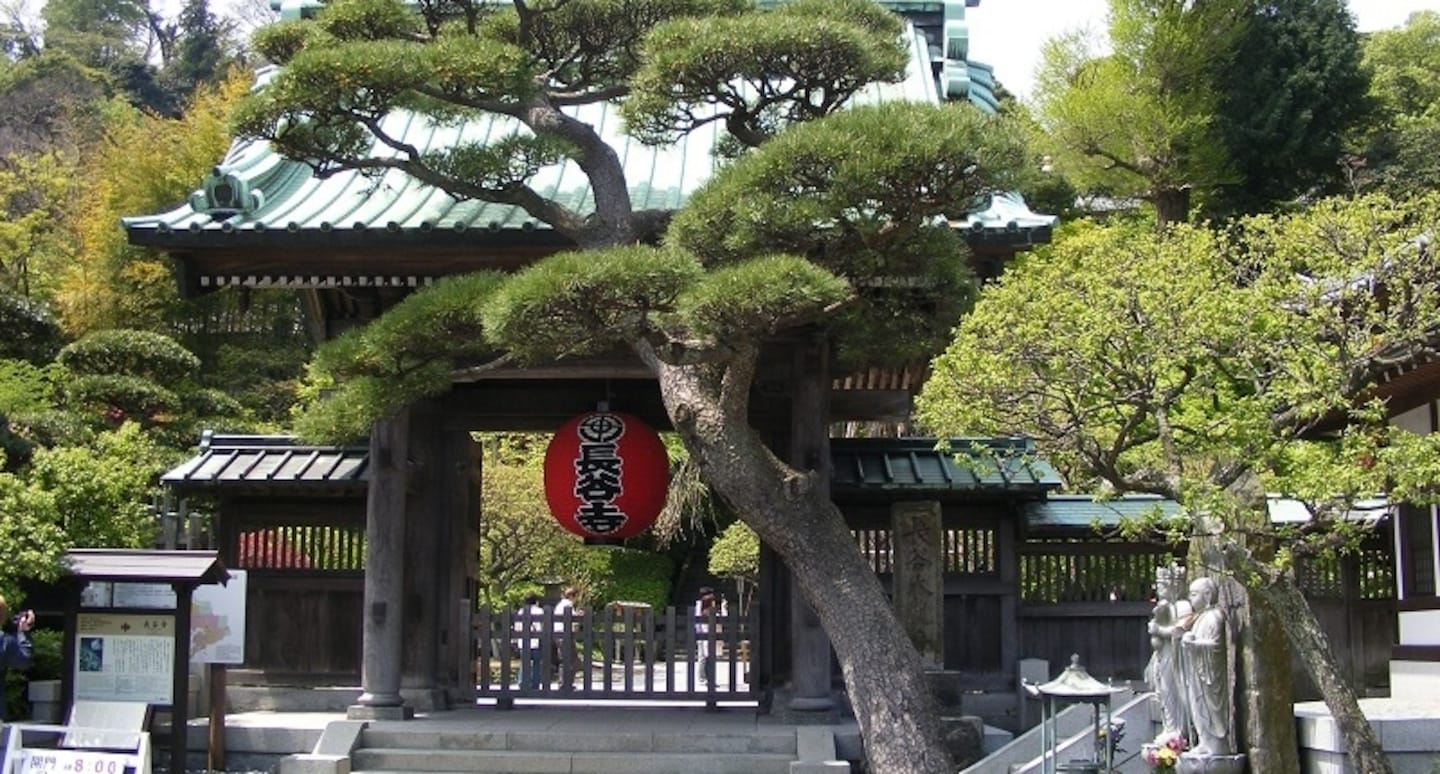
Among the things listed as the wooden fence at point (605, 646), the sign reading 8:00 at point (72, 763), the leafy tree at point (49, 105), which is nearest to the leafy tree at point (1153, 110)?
the wooden fence at point (605, 646)

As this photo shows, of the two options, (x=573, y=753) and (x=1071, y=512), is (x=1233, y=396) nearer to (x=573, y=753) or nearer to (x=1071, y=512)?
(x=1071, y=512)

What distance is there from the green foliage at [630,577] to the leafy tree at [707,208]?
20745 mm

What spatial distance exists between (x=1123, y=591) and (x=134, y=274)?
2547 centimetres

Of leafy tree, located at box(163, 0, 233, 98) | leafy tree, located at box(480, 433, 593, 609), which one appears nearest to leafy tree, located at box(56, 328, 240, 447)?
leafy tree, located at box(480, 433, 593, 609)

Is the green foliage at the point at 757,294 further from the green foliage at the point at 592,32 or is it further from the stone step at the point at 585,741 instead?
the stone step at the point at 585,741

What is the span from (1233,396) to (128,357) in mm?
20547

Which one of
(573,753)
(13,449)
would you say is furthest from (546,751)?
(13,449)

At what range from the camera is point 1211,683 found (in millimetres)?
9375

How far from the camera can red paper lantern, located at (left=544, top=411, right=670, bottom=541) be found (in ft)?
41.9

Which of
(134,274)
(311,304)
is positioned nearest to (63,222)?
(134,274)

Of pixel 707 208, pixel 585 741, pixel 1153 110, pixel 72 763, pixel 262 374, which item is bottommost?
pixel 585 741

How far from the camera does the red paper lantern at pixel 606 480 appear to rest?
1278 centimetres

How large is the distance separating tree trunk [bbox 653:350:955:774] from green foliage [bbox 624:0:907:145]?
1.88m

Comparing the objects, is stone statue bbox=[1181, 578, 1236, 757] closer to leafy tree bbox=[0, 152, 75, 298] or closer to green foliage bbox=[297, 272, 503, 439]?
green foliage bbox=[297, 272, 503, 439]
